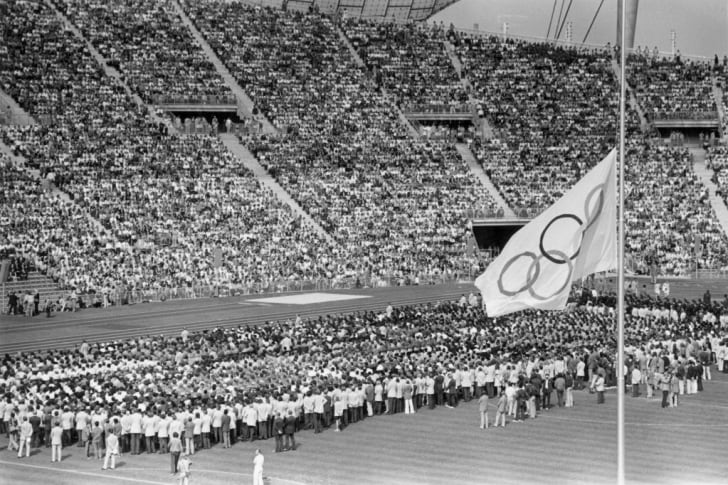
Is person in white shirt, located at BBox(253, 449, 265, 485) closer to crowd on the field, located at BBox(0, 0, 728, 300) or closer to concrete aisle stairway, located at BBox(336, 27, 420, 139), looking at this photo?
crowd on the field, located at BBox(0, 0, 728, 300)

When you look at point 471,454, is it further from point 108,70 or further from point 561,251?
point 108,70

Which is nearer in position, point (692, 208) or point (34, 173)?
point (34, 173)

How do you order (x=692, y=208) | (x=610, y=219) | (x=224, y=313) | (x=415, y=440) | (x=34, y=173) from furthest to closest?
(x=692, y=208)
(x=34, y=173)
(x=224, y=313)
(x=415, y=440)
(x=610, y=219)

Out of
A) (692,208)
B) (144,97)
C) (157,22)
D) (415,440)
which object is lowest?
(415,440)

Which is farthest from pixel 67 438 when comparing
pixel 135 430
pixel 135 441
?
pixel 135 430

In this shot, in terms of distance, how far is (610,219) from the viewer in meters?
16.3

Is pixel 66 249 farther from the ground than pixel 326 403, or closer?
farther from the ground

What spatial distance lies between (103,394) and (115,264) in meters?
22.7

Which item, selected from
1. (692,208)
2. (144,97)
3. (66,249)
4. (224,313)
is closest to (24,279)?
(66,249)

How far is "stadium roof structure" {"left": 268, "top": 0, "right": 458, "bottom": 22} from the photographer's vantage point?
246 ft

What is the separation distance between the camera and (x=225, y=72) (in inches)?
2581

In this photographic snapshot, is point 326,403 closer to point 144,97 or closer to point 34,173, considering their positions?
point 34,173

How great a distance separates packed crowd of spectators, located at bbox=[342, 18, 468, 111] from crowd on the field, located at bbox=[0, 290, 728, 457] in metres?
32.5

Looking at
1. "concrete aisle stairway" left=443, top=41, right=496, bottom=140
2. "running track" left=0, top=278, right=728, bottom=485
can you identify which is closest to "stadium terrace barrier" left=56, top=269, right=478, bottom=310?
"concrete aisle stairway" left=443, top=41, right=496, bottom=140
